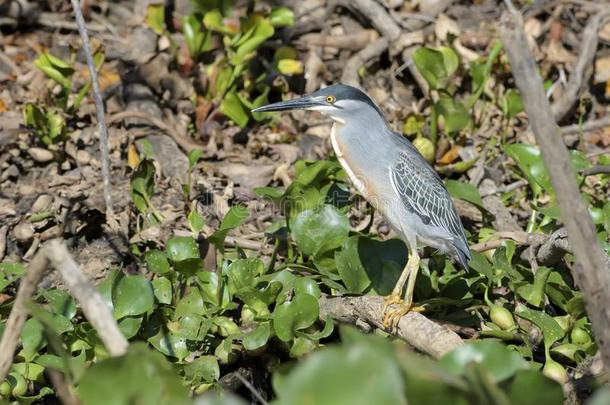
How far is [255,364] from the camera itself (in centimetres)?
473

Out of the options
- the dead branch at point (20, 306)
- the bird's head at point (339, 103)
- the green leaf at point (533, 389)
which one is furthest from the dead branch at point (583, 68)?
the dead branch at point (20, 306)

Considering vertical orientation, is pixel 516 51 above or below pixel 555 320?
above

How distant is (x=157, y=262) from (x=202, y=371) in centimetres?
66

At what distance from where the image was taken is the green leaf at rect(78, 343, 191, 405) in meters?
2.70

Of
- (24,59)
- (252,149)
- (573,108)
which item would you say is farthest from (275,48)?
(573,108)

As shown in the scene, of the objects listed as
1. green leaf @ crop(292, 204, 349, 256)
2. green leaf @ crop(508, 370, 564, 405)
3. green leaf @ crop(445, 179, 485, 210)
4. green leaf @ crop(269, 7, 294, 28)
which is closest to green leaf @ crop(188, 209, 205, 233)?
green leaf @ crop(292, 204, 349, 256)

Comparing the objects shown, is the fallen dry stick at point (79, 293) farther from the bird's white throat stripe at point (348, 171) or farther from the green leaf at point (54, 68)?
the green leaf at point (54, 68)

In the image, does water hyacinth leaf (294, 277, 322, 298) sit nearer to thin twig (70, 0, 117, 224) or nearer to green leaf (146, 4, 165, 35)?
thin twig (70, 0, 117, 224)

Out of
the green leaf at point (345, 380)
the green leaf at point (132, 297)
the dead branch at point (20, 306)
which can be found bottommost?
the green leaf at point (132, 297)

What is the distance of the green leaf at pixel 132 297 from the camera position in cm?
435

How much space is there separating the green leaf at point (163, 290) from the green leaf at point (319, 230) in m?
0.75

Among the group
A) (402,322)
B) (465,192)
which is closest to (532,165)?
(465,192)

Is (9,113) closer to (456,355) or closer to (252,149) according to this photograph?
(252,149)

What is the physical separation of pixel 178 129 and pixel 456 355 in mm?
3968
